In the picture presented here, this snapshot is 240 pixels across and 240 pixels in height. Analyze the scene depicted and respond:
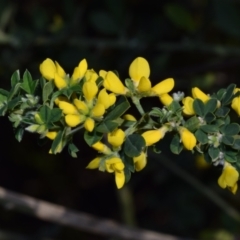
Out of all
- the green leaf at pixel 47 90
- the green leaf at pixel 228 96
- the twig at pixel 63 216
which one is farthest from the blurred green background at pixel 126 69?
the green leaf at pixel 47 90

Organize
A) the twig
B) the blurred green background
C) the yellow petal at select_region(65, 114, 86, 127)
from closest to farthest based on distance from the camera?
the yellow petal at select_region(65, 114, 86, 127) → the twig → the blurred green background

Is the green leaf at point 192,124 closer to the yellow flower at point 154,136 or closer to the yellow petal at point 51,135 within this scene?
the yellow flower at point 154,136

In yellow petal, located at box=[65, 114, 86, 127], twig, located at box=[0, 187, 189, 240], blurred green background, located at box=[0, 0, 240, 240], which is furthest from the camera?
blurred green background, located at box=[0, 0, 240, 240]

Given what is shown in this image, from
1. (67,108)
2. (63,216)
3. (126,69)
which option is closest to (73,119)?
(67,108)

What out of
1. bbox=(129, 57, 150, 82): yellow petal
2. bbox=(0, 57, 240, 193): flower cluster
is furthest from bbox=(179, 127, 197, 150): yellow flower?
bbox=(129, 57, 150, 82): yellow petal

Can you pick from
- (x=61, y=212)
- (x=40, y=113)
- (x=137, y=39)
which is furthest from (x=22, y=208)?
(x=40, y=113)

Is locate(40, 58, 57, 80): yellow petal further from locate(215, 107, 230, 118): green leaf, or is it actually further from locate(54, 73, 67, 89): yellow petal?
locate(215, 107, 230, 118): green leaf

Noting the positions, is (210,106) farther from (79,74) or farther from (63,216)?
(63,216)
